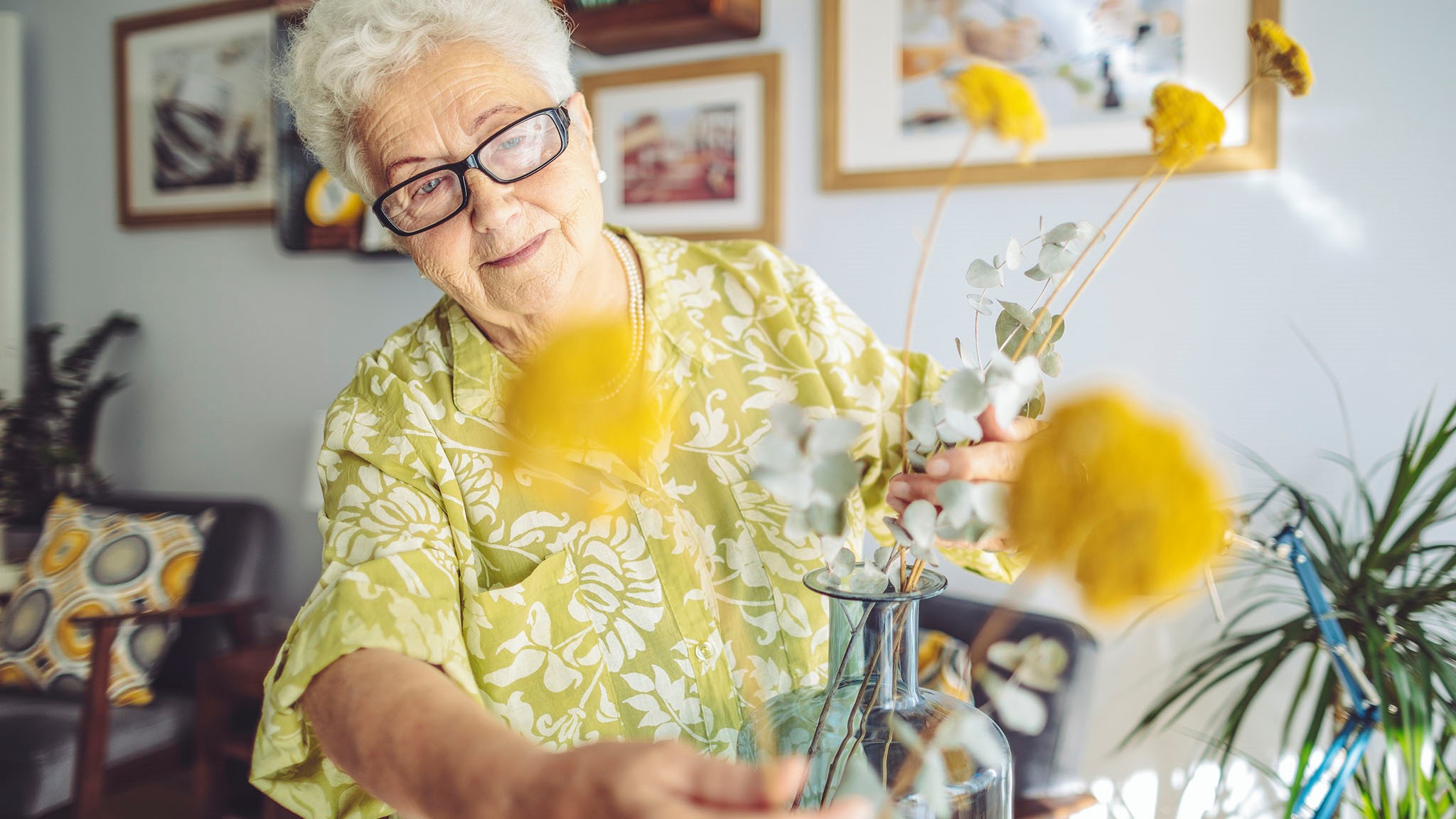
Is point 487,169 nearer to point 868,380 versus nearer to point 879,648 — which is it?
point 868,380

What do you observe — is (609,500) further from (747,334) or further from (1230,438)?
(1230,438)

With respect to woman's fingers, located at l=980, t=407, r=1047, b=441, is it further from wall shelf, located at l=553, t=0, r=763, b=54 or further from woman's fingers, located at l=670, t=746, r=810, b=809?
wall shelf, located at l=553, t=0, r=763, b=54

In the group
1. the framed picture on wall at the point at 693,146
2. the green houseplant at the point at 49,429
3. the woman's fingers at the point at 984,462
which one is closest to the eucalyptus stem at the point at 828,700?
the woman's fingers at the point at 984,462

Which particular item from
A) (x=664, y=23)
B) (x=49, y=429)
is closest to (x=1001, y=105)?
(x=664, y=23)

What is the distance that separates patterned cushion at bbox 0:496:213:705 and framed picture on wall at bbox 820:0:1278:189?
7.53 ft

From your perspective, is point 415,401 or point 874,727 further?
point 415,401

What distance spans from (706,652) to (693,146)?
6.05 ft

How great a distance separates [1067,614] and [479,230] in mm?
1721

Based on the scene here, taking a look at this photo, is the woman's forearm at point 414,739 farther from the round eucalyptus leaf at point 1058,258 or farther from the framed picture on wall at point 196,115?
the framed picture on wall at point 196,115

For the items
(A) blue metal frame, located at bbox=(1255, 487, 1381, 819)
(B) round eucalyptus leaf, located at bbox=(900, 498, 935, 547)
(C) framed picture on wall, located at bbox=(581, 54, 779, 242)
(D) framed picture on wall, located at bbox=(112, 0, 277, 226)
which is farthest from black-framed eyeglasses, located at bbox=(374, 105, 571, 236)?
(D) framed picture on wall, located at bbox=(112, 0, 277, 226)

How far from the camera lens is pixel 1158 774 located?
6.38 feet

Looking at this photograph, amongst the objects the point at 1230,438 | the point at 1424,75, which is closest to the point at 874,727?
the point at 1230,438

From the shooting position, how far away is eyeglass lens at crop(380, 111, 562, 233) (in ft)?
2.64

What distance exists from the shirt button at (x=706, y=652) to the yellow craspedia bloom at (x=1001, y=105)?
0.56 meters
